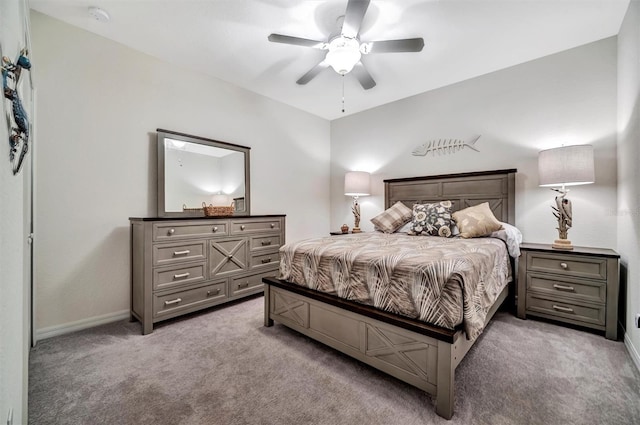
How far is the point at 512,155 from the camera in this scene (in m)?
3.16

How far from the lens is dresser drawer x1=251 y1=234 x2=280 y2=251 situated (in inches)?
125

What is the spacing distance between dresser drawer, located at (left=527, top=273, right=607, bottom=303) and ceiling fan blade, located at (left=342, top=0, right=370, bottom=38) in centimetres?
281

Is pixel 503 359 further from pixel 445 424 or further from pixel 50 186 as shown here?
pixel 50 186

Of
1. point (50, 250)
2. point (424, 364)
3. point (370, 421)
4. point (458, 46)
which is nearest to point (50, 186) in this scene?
point (50, 250)

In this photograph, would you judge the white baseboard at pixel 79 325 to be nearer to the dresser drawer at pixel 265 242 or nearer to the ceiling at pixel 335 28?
the dresser drawer at pixel 265 242

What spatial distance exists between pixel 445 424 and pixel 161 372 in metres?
1.79

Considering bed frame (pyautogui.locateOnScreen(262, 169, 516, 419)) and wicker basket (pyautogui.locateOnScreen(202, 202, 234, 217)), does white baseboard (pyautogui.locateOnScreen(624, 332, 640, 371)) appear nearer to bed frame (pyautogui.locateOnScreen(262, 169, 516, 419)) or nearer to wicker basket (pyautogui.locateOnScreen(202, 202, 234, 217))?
bed frame (pyautogui.locateOnScreen(262, 169, 516, 419))

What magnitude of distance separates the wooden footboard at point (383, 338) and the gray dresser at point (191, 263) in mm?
894

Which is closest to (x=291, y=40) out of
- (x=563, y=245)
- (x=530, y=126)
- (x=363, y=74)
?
(x=363, y=74)

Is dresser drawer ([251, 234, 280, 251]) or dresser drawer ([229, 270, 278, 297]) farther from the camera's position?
dresser drawer ([251, 234, 280, 251])

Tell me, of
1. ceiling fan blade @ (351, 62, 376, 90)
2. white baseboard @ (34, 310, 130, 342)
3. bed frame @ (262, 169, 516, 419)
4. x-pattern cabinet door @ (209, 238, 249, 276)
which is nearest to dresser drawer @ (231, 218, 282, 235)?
x-pattern cabinet door @ (209, 238, 249, 276)

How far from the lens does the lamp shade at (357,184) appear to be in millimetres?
4211

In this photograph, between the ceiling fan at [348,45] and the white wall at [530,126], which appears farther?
the white wall at [530,126]

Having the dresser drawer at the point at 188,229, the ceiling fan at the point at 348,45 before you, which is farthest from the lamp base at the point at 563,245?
the dresser drawer at the point at 188,229
